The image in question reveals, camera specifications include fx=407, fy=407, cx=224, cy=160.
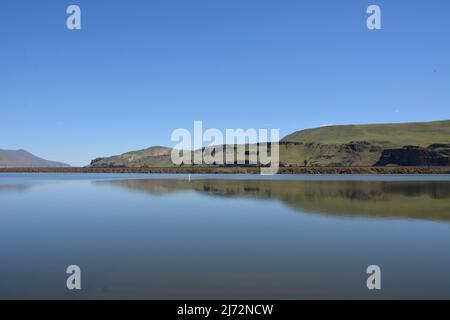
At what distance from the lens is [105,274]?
1446cm

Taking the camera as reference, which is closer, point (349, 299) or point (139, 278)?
point (349, 299)

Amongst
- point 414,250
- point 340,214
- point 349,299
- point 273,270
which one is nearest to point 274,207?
point 340,214

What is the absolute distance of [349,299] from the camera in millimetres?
12023

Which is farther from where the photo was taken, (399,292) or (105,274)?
(105,274)

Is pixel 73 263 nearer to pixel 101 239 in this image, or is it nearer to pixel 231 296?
pixel 101 239

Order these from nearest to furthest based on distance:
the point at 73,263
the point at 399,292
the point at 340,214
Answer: the point at 399,292
the point at 73,263
the point at 340,214

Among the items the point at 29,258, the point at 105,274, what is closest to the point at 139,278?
the point at 105,274

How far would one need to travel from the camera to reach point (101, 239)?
21375 mm
